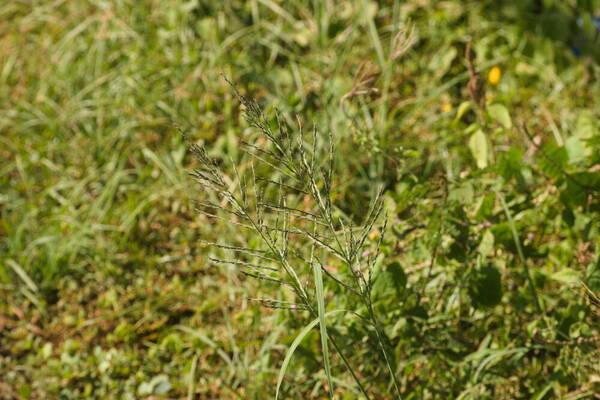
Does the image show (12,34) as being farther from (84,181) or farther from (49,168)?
(84,181)

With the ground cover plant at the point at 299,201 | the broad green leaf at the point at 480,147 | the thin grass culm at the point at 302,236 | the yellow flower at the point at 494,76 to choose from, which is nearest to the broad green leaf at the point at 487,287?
the ground cover plant at the point at 299,201

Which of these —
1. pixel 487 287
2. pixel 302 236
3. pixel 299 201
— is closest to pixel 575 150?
pixel 487 287

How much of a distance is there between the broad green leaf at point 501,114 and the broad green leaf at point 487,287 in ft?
1.46

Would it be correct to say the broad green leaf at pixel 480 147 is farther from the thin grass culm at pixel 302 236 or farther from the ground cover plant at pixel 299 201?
the thin grass culm at pixel 302 236

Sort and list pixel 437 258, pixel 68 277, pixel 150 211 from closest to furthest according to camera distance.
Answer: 1. pixel 437 258
2. pixel 68 277
3. pixel 150 211

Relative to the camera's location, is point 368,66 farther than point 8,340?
No

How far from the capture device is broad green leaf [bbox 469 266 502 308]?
1.58 m

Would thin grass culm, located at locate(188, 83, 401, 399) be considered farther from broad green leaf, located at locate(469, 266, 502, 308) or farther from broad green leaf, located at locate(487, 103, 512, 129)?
broad green leaf, located at locate(487, 103, 512, 129)

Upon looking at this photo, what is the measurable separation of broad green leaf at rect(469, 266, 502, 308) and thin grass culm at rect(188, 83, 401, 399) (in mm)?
254

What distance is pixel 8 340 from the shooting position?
239cm

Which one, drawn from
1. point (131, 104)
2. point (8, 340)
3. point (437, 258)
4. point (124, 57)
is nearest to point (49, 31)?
point (124, 57)

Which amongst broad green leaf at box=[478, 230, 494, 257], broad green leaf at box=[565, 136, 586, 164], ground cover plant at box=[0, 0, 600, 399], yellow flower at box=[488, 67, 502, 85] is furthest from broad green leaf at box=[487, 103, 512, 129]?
yellow flower at box=[488, 67, 502, 85]

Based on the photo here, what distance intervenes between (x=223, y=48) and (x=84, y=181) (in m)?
0.95

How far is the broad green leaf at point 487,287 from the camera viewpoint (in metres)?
1.58
